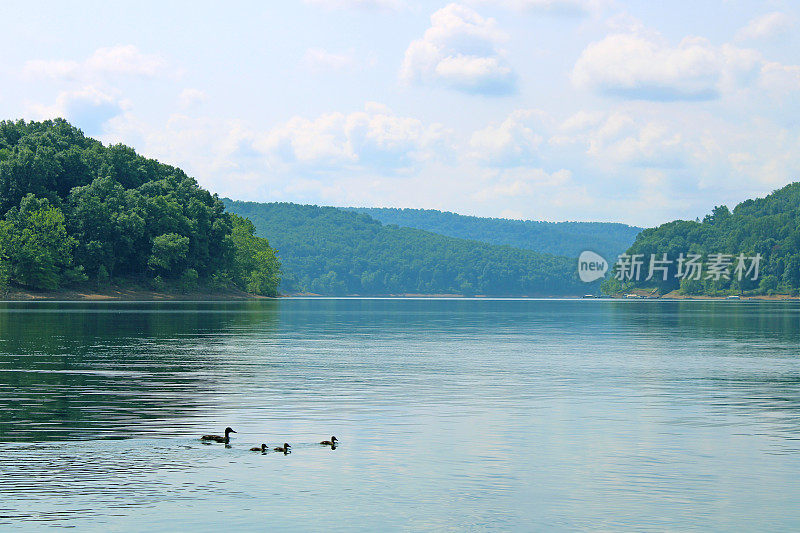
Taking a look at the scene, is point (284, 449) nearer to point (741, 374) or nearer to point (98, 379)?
point (98, 379)

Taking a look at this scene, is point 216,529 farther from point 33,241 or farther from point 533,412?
point 33,241

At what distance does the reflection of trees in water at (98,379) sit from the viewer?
35.5m

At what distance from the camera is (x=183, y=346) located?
76812 mm

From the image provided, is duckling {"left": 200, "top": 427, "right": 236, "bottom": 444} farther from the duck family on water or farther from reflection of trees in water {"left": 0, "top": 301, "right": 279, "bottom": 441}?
reflection of trees in water {"left": 0, "top": 301, "right": 279, "bottom": 441}

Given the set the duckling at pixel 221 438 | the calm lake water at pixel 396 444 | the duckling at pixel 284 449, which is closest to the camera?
the calm lake water at pixel 396 444

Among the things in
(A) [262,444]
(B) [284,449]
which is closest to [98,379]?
(A) [262,444]

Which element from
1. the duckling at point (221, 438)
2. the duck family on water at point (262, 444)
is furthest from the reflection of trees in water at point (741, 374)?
the duckling at point (221, 438)

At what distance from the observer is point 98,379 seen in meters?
50.6

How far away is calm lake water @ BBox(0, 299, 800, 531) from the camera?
2328 cm

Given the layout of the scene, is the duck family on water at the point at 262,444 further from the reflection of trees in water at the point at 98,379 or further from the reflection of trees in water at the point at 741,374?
the reflection of trees in water at the point at 741,374

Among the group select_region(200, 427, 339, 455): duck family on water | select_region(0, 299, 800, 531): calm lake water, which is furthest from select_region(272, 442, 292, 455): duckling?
select_region(0, 299, 800, 531): calm lake water

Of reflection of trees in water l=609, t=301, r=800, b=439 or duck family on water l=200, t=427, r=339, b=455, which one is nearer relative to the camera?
duck family on water l=200, t=427, r=339, b=455

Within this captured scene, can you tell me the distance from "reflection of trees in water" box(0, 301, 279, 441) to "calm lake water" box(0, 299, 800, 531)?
164 mm

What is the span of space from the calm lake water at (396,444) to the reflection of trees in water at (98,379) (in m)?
0.16
